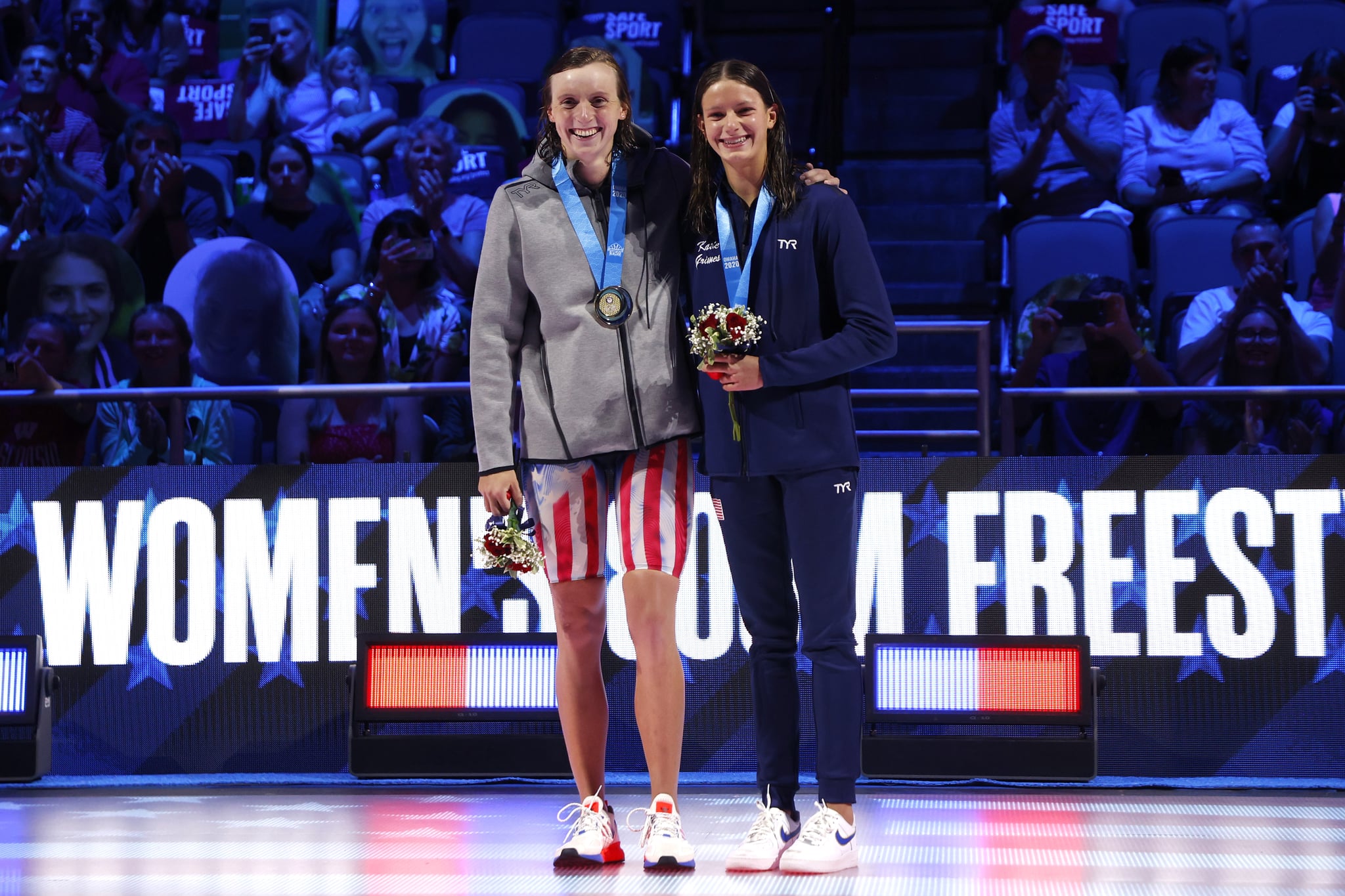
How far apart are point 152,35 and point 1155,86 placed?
16.4 feet

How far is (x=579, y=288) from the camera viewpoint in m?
2.56

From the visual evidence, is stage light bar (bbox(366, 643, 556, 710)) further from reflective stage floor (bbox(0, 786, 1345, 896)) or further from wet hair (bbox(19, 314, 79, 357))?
wet hair (bbox(19, 314, 79, 357))

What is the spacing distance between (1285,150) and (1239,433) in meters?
1.67

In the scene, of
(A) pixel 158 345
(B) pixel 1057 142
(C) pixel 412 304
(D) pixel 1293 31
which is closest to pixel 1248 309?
(B) pixel 1057 142

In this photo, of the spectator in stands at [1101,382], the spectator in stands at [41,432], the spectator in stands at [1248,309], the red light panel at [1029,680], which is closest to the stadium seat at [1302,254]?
the spectator in stands at [1248,309]

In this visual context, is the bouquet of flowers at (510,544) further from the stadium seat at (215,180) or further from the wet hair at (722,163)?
the stadium seat at (215,180)

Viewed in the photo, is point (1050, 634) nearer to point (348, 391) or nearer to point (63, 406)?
point (348, 391)

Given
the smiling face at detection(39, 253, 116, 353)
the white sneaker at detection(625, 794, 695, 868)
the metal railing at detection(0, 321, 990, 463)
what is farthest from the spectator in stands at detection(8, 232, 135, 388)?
the white sneaker at detection(625, 794, 695, 868)

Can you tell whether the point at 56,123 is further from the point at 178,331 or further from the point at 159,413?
the point at 159,413

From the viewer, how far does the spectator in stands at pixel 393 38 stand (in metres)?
7.44

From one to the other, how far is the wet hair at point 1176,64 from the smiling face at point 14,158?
495 centimetres

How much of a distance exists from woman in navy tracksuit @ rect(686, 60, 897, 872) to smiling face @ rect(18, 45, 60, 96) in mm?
5311

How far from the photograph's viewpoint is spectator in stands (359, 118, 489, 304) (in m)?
6.00

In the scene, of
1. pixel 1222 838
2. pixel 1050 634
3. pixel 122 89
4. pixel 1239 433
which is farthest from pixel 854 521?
pixel 122 89
